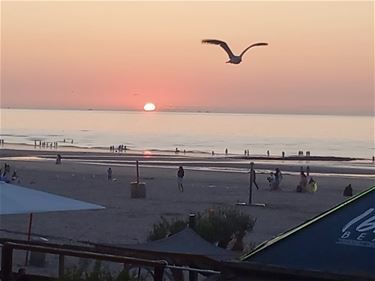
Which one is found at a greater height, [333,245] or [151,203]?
[333,245]

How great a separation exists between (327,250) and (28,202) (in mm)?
5481

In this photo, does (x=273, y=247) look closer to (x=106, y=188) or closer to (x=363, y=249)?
(x=363, y=249)

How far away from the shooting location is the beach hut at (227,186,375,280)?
3598 millimetres

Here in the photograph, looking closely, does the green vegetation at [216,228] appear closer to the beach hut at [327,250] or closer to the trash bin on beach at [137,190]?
the beach hut at [327,250]

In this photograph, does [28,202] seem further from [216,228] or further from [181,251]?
[216,228]

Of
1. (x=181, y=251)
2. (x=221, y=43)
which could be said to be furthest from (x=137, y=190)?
(x=181, y=251)

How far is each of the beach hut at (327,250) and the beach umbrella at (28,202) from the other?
4920 millimetres

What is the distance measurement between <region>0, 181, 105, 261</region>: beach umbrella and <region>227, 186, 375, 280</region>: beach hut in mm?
4920

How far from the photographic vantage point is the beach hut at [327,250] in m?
3.60

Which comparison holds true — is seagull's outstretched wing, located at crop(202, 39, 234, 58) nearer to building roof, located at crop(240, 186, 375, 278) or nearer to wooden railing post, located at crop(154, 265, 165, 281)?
wooden railing post, located at crop(154, 265, 165, 281)

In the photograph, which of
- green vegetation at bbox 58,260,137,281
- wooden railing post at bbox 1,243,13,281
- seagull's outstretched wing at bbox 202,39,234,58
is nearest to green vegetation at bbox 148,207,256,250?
green vegetation at bbox 58,260,137,281

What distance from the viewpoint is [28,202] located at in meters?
8.62

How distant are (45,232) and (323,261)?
14.3 metres

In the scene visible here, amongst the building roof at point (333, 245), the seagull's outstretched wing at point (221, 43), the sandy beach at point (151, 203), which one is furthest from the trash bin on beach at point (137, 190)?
the building roof at point (333, 245)
